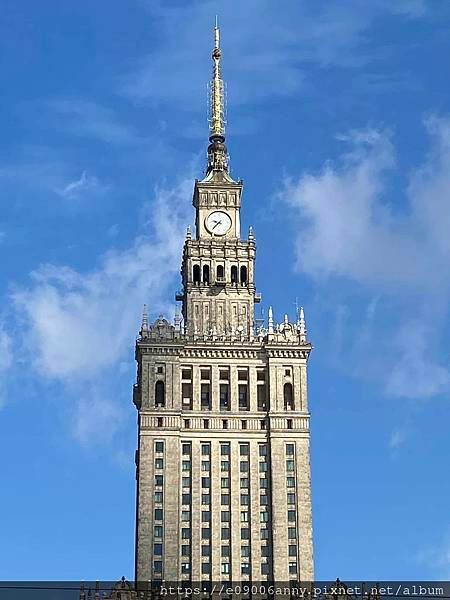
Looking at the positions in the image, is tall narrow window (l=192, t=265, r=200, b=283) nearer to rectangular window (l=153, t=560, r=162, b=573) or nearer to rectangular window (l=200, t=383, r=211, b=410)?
rectangular window (l=200, t=383, r=211, b=410)

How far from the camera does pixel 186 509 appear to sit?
17475 cm

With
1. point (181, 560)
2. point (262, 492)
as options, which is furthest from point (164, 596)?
point (262, 492)

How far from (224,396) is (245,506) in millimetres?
16077

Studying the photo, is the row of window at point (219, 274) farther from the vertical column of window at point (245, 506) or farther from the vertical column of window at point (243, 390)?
the vertical column of window at point (245, 506)

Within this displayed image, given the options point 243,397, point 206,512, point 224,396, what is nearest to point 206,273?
point 224,396

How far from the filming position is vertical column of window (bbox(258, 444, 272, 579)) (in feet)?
563

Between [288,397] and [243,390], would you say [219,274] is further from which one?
[288,397]

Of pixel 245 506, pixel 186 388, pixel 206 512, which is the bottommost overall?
pixel 206 512

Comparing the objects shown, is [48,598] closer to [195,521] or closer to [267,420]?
[195,521]

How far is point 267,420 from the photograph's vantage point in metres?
180

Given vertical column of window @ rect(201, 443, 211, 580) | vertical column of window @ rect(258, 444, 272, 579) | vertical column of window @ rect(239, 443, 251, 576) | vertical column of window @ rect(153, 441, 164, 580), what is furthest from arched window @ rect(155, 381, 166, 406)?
vertical column of window @ rect(258, 444, 272, 579)

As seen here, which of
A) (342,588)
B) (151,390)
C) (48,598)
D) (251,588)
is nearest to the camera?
(48,598)

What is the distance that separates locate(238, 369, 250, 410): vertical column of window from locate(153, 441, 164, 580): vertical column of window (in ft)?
41.4

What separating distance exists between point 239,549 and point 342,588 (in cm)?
1798
